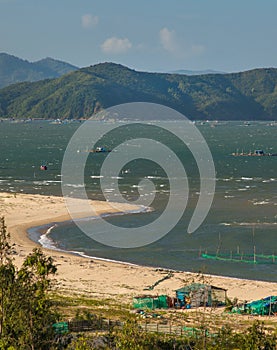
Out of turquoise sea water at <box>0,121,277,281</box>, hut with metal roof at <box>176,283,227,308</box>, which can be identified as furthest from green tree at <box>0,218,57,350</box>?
hut with metal roof at <box>176,283,227,308</box>

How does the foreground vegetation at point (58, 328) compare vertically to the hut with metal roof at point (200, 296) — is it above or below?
above

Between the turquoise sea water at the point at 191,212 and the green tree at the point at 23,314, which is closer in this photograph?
the green tree at the point at 23,314

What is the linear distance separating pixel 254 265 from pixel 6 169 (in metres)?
62.5

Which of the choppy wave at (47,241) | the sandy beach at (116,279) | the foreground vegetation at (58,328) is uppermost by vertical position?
the foreground vegetation at (58,328)

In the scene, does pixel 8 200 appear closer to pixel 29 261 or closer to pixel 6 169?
pixel 6 169

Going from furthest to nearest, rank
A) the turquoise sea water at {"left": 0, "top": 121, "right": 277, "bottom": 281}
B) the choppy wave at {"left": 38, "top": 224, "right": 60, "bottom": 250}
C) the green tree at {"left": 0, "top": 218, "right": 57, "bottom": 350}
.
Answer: the choppy wave at {"left": 38, "top": 224, "right": 60, "bottom": 250} → the turquoise sea water at {"left": 0, "top": 121, "right": 277, "bottom": 281} → the green tree at {"left": 0, "top": 218, "right": 57, "bottom": 350}

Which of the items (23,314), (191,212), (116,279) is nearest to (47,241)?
(116,279)

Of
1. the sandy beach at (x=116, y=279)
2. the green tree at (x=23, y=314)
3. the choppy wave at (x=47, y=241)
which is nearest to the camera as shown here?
the green tree at (x=23, y=314)

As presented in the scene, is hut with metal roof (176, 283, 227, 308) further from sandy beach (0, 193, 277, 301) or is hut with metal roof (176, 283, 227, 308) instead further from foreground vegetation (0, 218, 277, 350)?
foreground vegetation (0, 218, 277, 350)

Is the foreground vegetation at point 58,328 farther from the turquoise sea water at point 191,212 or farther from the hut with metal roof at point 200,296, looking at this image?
the turquoise sea water at point 191,212

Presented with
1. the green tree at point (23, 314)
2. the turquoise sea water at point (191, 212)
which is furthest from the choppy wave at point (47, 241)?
the green tree at point (23, 314)

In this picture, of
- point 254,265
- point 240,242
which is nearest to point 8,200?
point 240,242

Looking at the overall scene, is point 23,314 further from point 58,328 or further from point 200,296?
point 200,296

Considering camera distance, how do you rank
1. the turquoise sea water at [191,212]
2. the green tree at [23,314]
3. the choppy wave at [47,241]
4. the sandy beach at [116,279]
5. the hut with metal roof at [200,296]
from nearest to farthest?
the green tree at [23,314], the hut with metal roof at [200,296], the sandy beach at [116,279], the turquoise sea water at [191,212], the choppy wave at [47,241]
